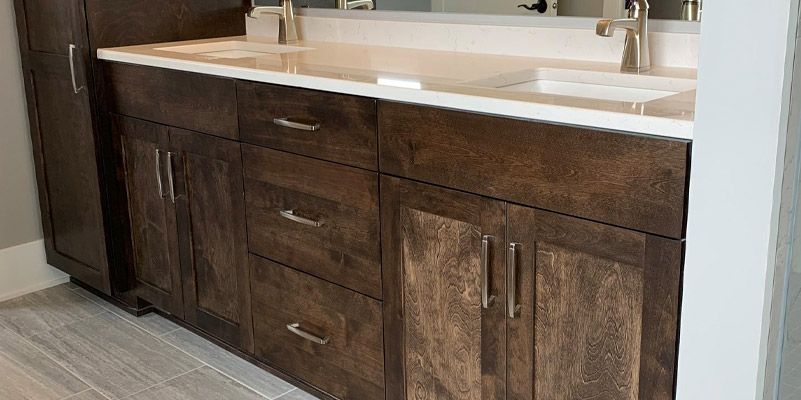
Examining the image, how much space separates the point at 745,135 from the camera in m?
1.06

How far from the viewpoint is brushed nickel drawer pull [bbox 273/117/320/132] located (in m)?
1.97

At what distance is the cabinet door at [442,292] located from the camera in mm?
1685

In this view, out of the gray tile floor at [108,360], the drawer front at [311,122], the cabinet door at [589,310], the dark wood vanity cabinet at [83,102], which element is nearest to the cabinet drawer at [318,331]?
the gray tile floor at [108,360]

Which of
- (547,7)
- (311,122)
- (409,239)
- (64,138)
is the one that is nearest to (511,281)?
(409,239)

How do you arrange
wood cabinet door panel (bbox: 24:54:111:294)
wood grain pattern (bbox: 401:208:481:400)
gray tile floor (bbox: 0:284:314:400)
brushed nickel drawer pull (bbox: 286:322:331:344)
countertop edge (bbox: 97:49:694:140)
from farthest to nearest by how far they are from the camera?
wood cabinet door panel (bbox: 24:54:111:294) → gray tile floor (bbox: 0:284:314:400) → brushed nickel drawer pull (bbox: 286:322:331:344) → wood grain pattern (bbox: 401:208:481:400) → countertop edge (bbox: 97:49:694:140)

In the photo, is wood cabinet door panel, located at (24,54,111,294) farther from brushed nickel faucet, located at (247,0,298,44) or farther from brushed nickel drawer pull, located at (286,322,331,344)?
brushed nickel drawer pull, located at (286,322,331,344)

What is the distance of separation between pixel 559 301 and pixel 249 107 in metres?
0.96

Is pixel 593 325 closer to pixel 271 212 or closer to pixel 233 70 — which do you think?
pixel 271 212

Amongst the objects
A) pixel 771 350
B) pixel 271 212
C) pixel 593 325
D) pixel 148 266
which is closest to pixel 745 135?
pixel 771 350

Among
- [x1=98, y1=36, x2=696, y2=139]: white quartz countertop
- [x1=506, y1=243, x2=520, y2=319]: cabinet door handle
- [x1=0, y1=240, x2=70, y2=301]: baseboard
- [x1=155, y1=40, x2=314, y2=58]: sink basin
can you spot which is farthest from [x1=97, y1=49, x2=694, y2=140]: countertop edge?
[x1=0, y1=240, x2=70, y2=301]: baseboard

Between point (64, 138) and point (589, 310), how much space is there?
194cm

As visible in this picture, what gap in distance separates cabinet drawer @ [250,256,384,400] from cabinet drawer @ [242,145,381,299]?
0.14 feet

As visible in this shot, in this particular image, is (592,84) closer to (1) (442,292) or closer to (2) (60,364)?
(1) (442,292)

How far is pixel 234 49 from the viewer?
2840 mm
